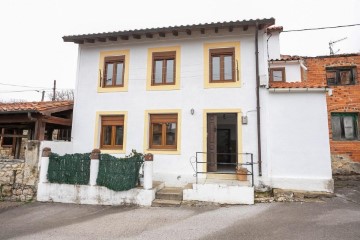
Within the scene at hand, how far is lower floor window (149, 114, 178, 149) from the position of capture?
32.5ft

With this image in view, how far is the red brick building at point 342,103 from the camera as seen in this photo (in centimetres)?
1170

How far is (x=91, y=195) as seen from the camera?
8289 mm

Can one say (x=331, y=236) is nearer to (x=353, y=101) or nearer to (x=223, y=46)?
(x=223, y=46)

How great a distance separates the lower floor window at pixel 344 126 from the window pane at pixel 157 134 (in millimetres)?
8837

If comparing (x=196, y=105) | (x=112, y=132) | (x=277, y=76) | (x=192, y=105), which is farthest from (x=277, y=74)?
(x=112, y=132)

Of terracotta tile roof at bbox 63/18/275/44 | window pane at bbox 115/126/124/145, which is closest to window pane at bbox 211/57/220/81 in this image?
terracotta tile roof at bbox 63/18/275/44

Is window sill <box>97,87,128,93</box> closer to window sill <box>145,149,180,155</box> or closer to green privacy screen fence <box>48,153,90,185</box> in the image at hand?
window sill <box>145,149,180,155</box>

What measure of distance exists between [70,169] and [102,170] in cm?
126

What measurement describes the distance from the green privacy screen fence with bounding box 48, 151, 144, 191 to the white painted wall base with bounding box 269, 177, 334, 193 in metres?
4.99

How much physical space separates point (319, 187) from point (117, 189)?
6.92m

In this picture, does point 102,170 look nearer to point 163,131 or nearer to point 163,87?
point 163,131

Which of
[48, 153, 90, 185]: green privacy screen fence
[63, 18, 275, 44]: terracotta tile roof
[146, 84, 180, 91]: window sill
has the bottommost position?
[48, 153, 90, 185]: green privacy screen fence

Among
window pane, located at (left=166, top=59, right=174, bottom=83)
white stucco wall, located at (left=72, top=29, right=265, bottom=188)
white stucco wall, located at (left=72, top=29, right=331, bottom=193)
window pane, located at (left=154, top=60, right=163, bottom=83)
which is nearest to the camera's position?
white stucco wall, located at (left=72, top=29, right=331, bottom=193)

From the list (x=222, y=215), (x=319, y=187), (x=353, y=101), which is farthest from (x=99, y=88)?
(x=353, y=101)
